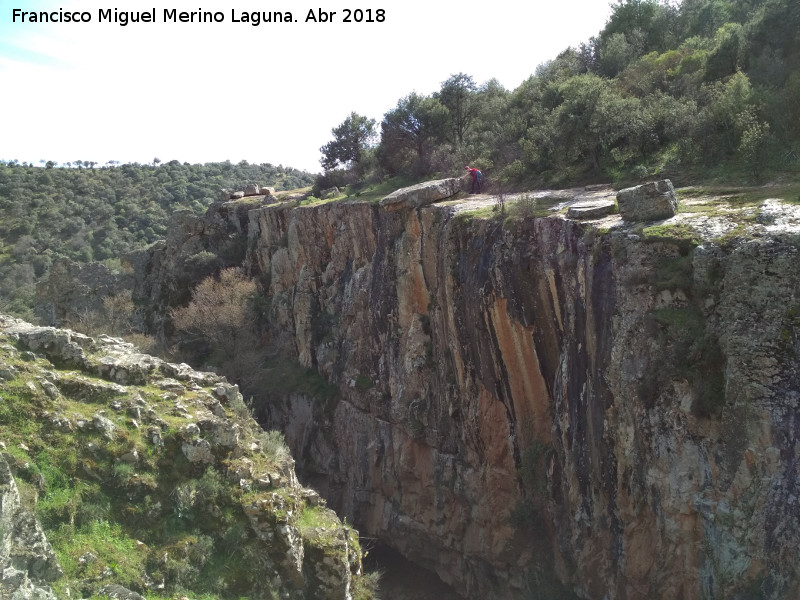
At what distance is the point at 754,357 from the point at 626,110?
10.8 m

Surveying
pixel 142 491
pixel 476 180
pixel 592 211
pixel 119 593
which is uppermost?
pixel 476 180

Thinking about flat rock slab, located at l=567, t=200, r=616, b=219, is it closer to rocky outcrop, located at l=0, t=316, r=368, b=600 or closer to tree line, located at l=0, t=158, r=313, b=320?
rocky outcrop, located at l=0, t=316, r=368, b=600

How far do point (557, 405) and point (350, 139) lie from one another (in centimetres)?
2694

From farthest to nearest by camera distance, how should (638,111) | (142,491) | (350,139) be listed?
(350,139) < (638,111) < (142,491)

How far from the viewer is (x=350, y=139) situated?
113ft

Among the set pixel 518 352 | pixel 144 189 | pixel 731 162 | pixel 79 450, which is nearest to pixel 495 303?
pixel 518 352

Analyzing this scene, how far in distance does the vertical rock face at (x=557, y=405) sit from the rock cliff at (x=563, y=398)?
0.03 meters

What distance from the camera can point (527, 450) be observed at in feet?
39.4

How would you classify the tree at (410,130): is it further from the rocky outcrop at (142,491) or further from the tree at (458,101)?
the rocky outcrop at (142,491)

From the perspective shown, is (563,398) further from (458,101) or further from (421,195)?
(458,101)

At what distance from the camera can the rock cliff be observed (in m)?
7.10

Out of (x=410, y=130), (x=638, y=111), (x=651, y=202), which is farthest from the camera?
(x=410, y=130)

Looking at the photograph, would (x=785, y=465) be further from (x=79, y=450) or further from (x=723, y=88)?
(x=723, y=88)

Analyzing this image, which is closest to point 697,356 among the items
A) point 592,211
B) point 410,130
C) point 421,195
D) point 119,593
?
point 592,211
